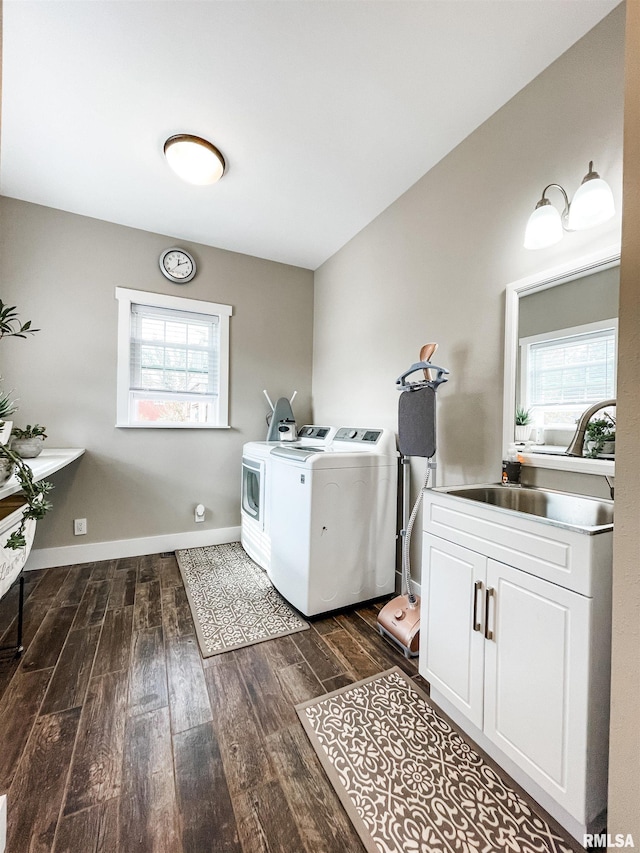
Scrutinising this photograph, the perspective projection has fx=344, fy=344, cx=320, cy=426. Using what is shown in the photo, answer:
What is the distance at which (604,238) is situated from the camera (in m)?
1.38

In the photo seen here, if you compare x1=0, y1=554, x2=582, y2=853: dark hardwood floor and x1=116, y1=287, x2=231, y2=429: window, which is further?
x1=116, y1=287, x2=231, y2=429: window

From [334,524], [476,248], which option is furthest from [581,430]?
[334,524]

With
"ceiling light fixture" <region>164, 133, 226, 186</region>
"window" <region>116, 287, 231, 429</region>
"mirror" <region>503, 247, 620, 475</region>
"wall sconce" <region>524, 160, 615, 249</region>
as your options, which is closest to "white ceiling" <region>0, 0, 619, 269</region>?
"ceiling light fixture" <region>164, 133, 226, 186</region>

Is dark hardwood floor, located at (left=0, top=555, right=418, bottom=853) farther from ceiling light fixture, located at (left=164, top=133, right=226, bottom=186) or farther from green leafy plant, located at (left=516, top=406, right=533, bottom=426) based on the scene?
ceiling light fixture, located at (left=164, top=133, right=226, bottom=186)

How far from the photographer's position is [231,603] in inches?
88.2

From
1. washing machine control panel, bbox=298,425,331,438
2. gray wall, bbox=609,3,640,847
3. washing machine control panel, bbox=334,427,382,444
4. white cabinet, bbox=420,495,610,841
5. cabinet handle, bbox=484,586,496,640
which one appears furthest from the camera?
washing machine control panel, bbox=298,425,331,438

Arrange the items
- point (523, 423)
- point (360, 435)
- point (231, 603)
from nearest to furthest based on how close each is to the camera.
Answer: point (523, 423) → point (231, 603) → point (360, 435)

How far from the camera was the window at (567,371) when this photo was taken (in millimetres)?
1414

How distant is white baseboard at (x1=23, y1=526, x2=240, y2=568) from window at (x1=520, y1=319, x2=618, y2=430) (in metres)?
2.79

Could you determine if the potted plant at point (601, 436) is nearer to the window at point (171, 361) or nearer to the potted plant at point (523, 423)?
the potted plant at point (523, 423)

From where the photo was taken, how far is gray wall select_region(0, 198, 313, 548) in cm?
266

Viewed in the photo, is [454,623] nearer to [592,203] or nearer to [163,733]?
[163,733]

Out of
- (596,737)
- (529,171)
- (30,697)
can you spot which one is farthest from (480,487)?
(30,697)

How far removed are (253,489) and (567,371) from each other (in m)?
2.36
